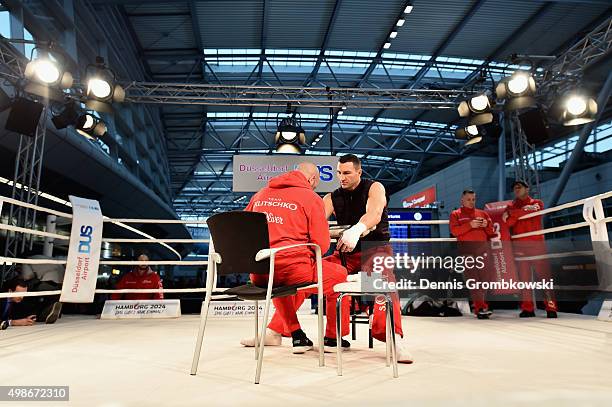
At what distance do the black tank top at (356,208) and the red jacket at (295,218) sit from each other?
0.51 m

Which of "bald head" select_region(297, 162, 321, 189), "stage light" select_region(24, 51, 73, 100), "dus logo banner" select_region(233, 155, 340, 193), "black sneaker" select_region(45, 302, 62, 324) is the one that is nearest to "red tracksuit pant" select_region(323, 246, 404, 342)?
"bald head" select_region(297, 162, 321, 189)

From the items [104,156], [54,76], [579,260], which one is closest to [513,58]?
[579,260]

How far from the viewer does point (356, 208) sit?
9.07 ft

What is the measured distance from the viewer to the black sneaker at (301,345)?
2412 mm

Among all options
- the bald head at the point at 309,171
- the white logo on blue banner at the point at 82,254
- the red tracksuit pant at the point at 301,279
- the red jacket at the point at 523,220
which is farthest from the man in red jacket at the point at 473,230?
the white logo on blue banner at the point at 82,254

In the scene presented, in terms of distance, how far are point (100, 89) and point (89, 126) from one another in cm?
98

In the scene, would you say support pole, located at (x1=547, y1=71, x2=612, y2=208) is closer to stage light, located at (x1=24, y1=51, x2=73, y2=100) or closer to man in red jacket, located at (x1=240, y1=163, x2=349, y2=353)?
man in red jacket, located at (x1=240, y1=163, x2=349, y2=353)

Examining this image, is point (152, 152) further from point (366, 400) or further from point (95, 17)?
point (366, 400)

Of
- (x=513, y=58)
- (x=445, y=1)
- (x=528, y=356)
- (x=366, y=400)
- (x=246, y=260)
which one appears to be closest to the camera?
(x=366, y=400)

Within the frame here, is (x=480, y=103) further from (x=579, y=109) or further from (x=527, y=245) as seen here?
(x=527, y=245)

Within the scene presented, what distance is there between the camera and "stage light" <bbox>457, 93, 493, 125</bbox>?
7.41 meters

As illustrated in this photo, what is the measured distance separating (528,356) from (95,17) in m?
10.5

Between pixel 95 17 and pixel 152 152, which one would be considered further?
pixel 152 152

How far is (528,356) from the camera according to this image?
2330mm
